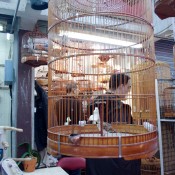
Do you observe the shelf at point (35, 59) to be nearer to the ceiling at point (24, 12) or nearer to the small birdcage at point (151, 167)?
the ceiling at point (24, 12)

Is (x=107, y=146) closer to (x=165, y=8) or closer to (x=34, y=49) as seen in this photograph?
(x=165, y=8)

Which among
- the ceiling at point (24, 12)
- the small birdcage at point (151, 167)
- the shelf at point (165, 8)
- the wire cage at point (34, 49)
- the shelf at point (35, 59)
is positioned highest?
the ceiling at point (24, 12)

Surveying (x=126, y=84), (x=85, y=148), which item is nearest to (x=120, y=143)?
(x=85, y=148)

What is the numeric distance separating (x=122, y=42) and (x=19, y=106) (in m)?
1.75

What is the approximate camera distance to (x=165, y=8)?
93 cm

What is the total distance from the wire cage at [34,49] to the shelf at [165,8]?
1.69 metres

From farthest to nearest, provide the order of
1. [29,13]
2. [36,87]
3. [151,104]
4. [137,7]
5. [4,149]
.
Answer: [36,87], [29,13], [137,7], [151,104], [4,149]

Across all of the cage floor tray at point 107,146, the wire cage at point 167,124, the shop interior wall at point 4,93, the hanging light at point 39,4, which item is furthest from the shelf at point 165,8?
the shop interior wall at point 4,93

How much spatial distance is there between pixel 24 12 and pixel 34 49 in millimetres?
474

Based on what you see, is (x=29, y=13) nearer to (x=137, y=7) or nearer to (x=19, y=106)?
(x=19, y=106)

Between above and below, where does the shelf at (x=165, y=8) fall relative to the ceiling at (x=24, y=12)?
below

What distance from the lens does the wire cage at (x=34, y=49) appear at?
8.10 feet

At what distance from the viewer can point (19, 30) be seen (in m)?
2.92

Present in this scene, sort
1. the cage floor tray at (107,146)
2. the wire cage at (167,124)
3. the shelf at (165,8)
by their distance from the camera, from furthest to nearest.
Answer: the wire cage at (167,124)
the cage floor tray at (107,146)
the shelf at (165,8)
